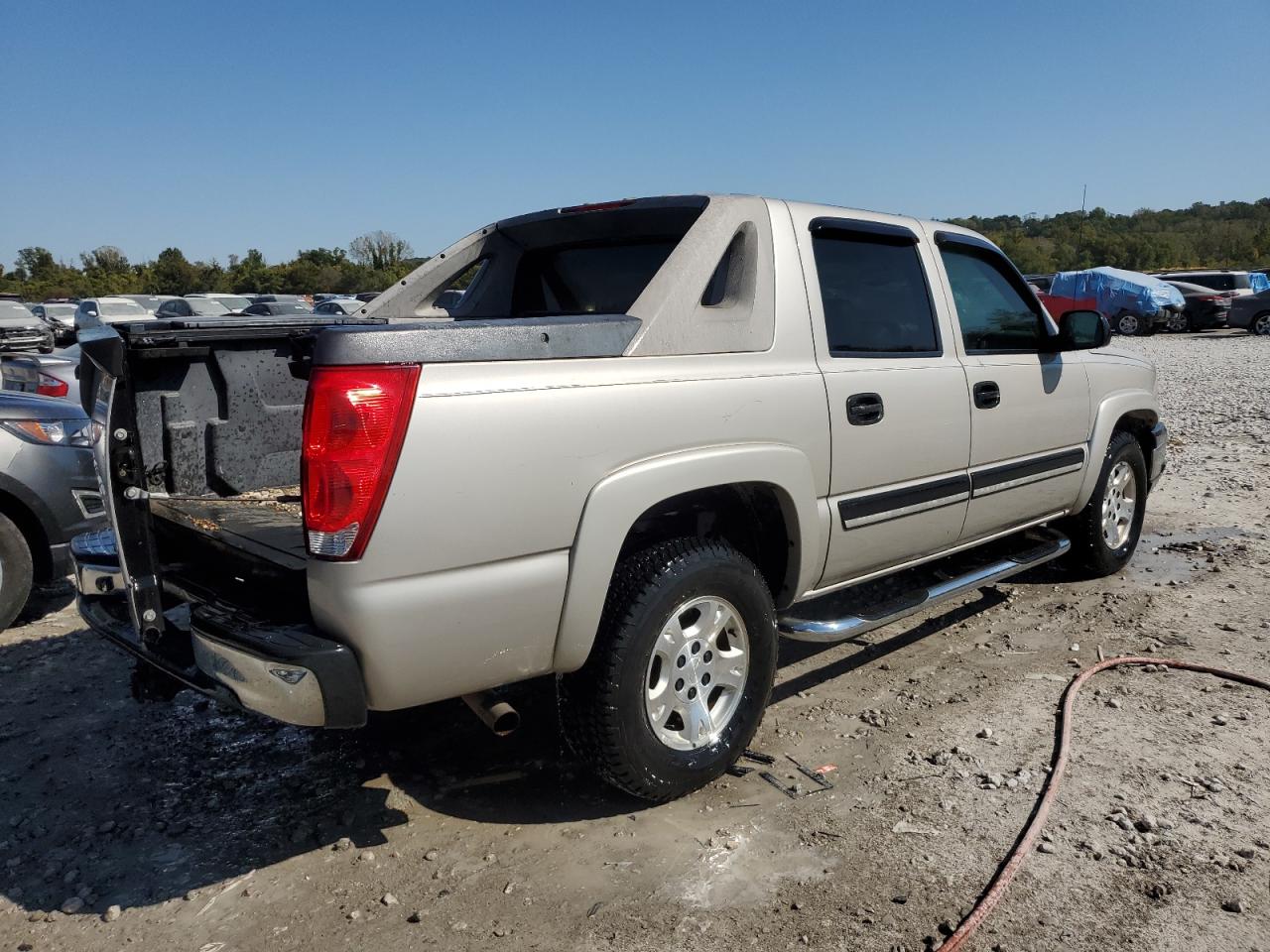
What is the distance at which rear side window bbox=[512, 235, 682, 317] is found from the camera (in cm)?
405

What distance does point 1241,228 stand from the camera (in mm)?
62031

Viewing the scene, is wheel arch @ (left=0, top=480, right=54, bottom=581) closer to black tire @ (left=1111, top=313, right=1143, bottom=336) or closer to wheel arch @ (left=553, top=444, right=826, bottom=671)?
wheel arch @ (left=553, top=444, right=826, bottom=671)

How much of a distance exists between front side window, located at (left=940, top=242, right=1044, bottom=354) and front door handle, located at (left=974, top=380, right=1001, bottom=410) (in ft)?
0.53

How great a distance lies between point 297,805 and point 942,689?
2644mm

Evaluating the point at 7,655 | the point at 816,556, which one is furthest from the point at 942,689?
the point at 7,655

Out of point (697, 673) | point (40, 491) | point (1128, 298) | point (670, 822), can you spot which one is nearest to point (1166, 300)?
point (1128, 298)

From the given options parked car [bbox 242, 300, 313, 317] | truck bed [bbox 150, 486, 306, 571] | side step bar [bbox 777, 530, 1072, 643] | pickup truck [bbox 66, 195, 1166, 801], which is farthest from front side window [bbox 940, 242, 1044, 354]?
parked car [bbox 242, 300, 313, 317]

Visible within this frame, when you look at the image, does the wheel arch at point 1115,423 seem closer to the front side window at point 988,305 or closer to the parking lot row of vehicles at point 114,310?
the front side window at point 988,305

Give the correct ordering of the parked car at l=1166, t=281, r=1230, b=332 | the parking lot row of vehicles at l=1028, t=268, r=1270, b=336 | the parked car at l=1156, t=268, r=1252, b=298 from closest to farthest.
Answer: the parking lot row of vehicles at l=1028, t=268, r=1270, b=336 < the parked car at l=1166, t=281, r=1230, b=332 < the parked car at l=1156, t=268, r=1252, b=298

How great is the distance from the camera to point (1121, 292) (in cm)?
2706

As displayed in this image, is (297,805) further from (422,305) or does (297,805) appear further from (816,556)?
(422,305)

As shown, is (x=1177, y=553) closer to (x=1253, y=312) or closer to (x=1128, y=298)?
(x=1128, y=298)

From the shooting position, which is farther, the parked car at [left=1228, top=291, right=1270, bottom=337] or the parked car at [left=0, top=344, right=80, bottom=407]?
the parked car at [left=1228, top=291, right=1270, bottom=337]

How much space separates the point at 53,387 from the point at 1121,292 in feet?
86.5
